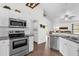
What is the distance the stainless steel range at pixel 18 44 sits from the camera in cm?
267

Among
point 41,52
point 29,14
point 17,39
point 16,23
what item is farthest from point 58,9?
point 41,52

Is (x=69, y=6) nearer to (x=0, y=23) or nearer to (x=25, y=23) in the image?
(x=25, y=23)

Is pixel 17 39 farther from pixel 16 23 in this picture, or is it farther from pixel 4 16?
pixel 4 16

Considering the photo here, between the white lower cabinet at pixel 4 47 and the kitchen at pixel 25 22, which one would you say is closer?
the white lower cabinet at pixel 4 47

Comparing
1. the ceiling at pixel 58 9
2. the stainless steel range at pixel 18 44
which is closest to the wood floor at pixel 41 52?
the stainless steel range at pixel 18 44

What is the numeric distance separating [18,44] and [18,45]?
30mm

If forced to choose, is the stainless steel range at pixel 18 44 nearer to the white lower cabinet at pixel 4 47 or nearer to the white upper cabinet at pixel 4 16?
the white lower cabinet at pixel 4 47

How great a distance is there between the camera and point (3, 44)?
7.66 ft

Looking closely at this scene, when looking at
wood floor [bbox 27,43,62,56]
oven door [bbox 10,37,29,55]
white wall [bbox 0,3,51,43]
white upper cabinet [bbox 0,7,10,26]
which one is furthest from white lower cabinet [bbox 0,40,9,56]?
wood floor [bbox 27,43,62,56]

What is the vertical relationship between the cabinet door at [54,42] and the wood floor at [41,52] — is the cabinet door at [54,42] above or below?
above

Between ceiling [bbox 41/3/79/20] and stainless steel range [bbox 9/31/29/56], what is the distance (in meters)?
1.16

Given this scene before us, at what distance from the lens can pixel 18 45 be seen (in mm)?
2885

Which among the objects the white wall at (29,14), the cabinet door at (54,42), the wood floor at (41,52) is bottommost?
the wood floor at (41,52)

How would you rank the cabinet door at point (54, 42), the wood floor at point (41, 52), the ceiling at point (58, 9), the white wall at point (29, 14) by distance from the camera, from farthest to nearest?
the cabinet door at point (54, 42) < the wood floor at point (41, 52) < the white wall at point (29, 14) < the ceiling at point (58, 9)
